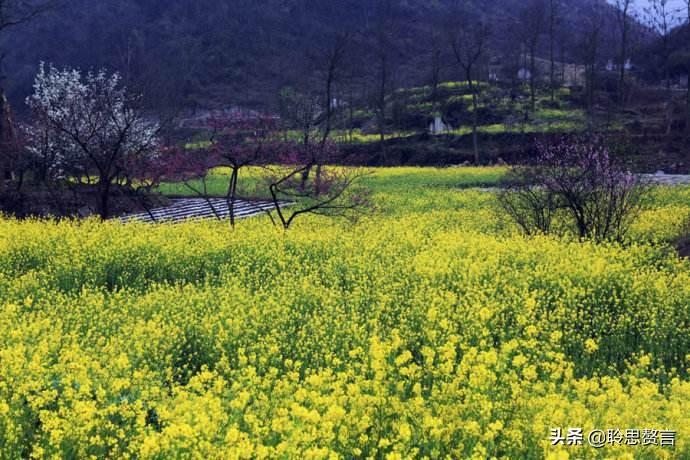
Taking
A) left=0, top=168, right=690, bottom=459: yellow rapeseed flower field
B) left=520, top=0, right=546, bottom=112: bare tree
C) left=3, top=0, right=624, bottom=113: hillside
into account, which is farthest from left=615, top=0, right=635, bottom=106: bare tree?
left=0, top=168, right=690, bottom=459: yellow rapeseed flower field

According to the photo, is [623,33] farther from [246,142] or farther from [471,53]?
[246,142]

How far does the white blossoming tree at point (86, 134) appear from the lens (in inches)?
797

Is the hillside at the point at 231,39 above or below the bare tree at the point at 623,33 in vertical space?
above

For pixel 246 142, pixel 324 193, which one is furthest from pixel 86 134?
pixel 324 193

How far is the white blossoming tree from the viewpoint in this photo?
20.2 metres

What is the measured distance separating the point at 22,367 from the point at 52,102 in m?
27.3

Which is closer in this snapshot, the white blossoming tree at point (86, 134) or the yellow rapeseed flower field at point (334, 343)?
the yellow rapeseed flower field at point (334, 343)

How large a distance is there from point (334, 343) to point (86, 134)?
20.1 metres

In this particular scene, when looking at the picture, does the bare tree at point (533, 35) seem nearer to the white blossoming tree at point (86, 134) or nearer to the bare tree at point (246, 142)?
the white blossoming tree at point (86, 134)

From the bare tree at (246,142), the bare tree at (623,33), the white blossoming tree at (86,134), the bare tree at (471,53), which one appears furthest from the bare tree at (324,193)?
the bare tree at (623,33)

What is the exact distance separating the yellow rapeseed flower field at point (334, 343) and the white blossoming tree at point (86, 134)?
5.96 meters

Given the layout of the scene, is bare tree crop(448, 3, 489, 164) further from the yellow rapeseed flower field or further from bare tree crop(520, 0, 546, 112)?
the yellow rapeseed flower field

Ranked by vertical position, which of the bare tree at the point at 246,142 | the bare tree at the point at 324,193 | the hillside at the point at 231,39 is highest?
the hillside at the point at 231,39

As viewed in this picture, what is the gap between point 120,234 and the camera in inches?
549
